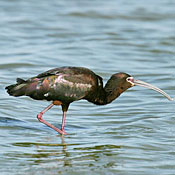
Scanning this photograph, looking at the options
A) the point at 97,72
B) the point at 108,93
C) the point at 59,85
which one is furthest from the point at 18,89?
the point at 97,72

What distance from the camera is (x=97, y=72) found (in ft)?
51.0

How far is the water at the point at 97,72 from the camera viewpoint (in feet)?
28.1

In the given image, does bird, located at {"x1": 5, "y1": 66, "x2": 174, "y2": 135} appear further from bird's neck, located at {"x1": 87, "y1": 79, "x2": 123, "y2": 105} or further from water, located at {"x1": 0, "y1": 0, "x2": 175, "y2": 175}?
water, located at {"x1": 0, "y1": 0, "x2": 175, "y2": 175}

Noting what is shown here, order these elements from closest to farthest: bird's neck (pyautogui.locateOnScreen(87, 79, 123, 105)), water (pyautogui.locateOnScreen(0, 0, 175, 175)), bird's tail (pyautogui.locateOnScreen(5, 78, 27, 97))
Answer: water (pyautogui.locateOnScreen(0, 0, 175, 175)) < bird's tail (pyautogui.locateOnScreen(5, 78, 27, 97)) < bird's neck (pyautogui.locateOnScreen(87, 79, 123, 105))

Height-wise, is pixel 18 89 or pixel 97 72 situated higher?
pixel 97 72

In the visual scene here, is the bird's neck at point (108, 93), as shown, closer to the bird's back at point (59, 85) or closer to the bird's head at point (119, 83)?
the bird's head at point (119, 83)

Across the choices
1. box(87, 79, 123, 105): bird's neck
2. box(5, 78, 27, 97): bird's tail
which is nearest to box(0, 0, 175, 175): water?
box(87, 79, 123, 105): bird's neck

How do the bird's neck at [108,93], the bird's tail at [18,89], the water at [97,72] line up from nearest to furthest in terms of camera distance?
1. the water at [97,72]
2. the bird's tail at [18,89]
3. the bird's neck at [108,93]

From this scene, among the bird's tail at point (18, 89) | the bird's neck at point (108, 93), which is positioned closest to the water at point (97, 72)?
the bird's neck at point (108, 93)

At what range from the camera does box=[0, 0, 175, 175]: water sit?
857cm

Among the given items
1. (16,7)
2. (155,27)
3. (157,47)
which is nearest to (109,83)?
(157,47)

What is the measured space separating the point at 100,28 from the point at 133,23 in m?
1.80

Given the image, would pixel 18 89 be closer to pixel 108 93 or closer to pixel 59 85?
pixel 59 85

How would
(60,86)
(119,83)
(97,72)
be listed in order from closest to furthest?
1. (60,86)
2. (119,83)
3. (97,72)
